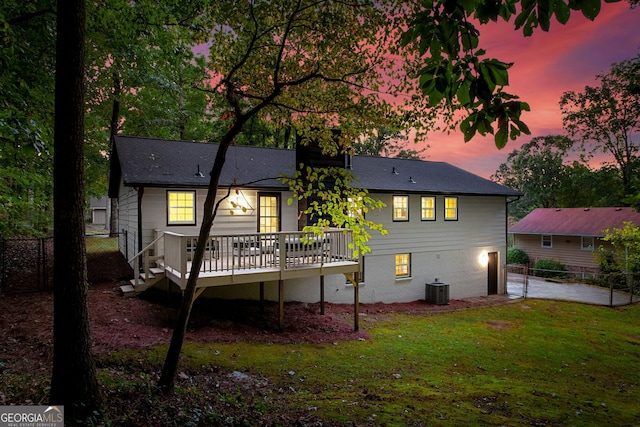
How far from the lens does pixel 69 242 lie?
3621 millimetres

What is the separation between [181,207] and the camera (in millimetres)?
11133

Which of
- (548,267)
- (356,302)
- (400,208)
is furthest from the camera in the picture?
(548,267)

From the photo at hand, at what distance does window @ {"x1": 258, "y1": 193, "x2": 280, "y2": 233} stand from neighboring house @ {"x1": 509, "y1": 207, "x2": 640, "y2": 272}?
21282 millimetres

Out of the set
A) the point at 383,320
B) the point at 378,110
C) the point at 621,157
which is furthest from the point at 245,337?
the point at 621,157

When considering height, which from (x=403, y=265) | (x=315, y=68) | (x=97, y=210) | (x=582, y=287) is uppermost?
(x=315, y=68)

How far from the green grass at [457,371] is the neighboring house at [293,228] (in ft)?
7.55

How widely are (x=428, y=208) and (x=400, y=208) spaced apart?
1.61 metres

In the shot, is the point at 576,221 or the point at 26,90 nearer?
the point at 26,90

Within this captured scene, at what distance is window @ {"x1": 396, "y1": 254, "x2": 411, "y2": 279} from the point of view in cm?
1517

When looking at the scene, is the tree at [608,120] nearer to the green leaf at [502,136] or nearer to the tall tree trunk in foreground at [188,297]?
the tall tree trunk in foreground at [188,297]

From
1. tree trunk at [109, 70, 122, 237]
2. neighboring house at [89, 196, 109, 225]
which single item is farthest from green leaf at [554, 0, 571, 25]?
neighboring house at [89, 196, 109, 225]

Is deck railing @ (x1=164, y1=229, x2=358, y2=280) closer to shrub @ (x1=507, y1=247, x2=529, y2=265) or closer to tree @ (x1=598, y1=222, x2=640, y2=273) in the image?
tree @ (x1=598, y1=222, x2=640, y2=273)

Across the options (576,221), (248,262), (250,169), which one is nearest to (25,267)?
(250,169)

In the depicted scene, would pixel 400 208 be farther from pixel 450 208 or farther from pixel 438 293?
pixel 438 293
